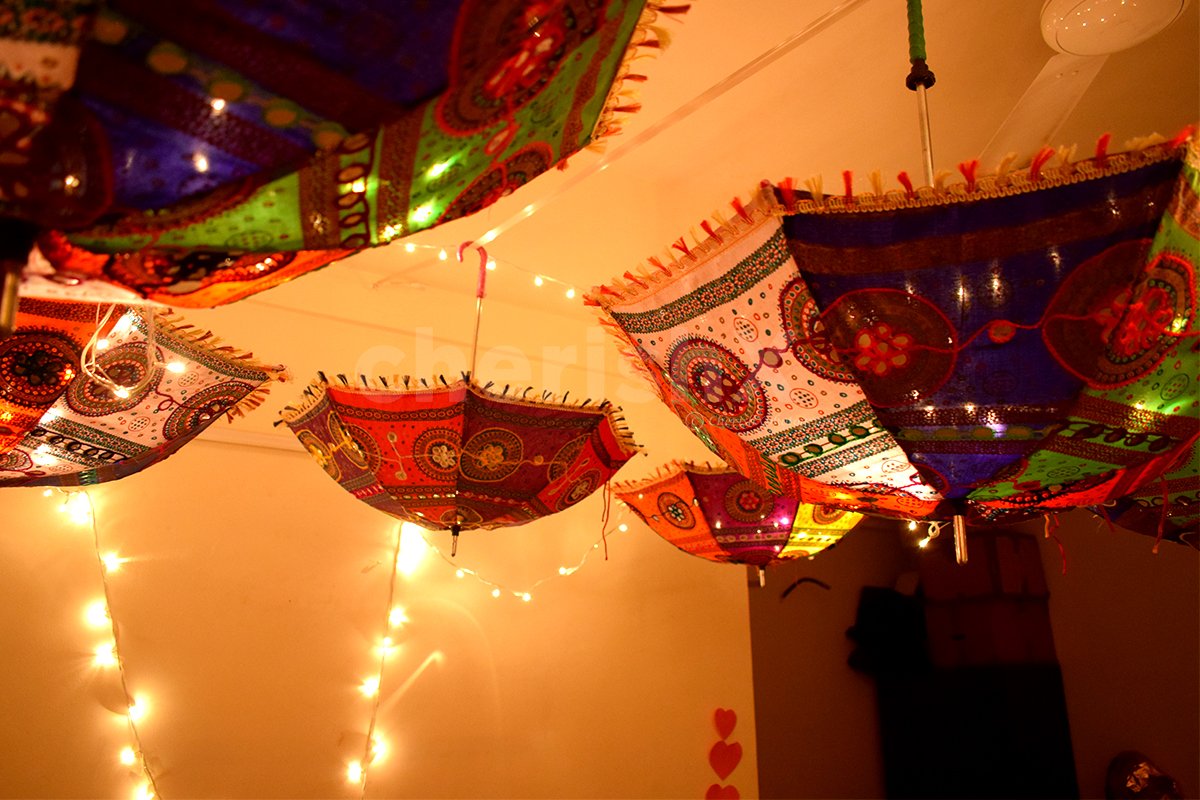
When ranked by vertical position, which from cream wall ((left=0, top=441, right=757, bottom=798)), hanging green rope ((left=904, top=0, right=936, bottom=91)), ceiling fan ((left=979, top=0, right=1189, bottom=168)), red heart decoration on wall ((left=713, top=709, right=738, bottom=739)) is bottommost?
red heart decoration on wall ((left=713, top=709, right=738, bottom=739))

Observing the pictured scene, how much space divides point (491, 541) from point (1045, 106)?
209 centimetres

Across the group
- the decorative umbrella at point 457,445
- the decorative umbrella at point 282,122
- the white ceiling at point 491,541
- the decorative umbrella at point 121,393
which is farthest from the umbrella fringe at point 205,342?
the white ceiling at point 491,541

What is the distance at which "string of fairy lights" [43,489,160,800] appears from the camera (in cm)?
Result: 195

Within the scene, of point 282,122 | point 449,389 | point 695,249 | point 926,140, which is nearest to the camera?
point 282,122

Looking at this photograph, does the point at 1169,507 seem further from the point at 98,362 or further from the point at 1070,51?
the point at 98,362

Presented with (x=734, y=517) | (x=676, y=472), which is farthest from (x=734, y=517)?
(x=676, y=472)

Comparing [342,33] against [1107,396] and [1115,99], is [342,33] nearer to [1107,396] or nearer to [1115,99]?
[1107,396]

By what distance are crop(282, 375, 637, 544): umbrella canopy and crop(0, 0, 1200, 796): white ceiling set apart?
22.7 inches

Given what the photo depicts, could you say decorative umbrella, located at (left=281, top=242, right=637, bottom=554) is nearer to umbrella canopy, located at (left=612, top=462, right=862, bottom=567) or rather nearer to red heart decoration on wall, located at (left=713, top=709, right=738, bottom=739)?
umbrella canopy, located at (left=612, top=462, right=862, bottom=567)

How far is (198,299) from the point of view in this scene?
802 mm

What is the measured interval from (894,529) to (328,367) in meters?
3.83

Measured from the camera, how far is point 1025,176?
0.95 meters

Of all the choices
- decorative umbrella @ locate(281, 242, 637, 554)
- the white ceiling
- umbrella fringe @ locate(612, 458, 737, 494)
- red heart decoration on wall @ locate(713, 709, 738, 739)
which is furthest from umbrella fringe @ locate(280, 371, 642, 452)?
red heart decoration on wall @ locate(713, 709, 738, 739)

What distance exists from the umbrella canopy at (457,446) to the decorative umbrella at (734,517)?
28 cm
